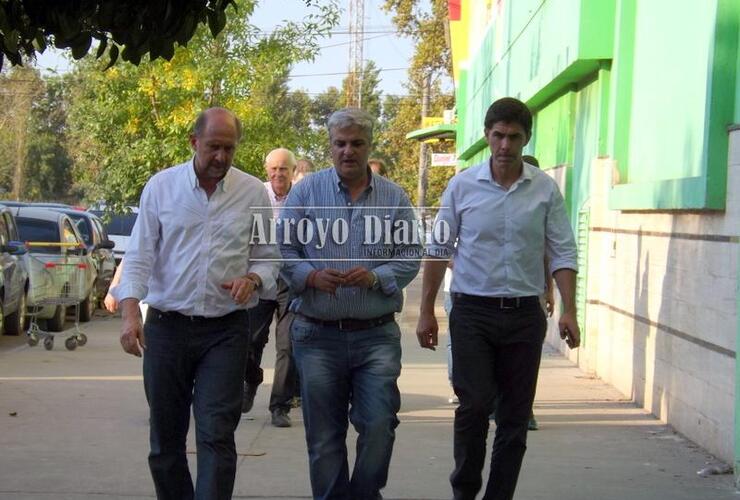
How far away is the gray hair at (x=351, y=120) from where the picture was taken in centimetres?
571

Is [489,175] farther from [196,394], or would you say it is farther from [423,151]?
[423,151]

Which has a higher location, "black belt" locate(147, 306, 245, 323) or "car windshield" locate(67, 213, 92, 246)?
"black belt" locate(147, 306, 245, 323)

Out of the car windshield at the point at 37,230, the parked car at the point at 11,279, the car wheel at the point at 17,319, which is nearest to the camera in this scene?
the parked car at the point at 11,279

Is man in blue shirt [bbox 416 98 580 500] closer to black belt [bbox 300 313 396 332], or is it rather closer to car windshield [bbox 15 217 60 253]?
black belt [bbox 300 313 396 332]

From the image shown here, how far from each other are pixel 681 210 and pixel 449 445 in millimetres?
2285

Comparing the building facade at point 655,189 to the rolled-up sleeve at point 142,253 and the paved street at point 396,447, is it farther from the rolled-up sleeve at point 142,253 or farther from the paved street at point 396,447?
the rolled-up sleeve at point 142,253

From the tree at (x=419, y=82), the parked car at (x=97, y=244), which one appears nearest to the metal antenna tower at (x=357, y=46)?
the tree at (x=419, y=82)

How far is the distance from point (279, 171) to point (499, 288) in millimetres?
3395

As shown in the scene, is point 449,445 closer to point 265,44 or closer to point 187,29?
point 187,29

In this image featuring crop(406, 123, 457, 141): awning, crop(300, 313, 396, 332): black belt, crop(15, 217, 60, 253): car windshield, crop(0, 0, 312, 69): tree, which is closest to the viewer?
crop(0, 0, 312, 69): tree

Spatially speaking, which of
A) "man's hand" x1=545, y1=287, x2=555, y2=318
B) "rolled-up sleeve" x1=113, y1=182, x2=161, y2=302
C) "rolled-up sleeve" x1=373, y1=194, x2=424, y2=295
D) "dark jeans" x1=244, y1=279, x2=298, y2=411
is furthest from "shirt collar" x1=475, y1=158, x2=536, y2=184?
"dark jeans" x1=244, y1=279, x2=298, y2=411

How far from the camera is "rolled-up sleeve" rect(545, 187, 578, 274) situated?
20.6 feet

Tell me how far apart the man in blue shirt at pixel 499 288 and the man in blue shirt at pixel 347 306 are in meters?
0.50

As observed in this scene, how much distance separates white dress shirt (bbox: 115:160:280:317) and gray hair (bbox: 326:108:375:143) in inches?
21.0
